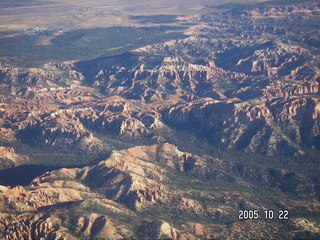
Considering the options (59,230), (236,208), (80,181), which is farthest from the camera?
(80,181)

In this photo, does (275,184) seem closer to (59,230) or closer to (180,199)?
(180,199)

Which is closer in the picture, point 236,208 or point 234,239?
point 234,239

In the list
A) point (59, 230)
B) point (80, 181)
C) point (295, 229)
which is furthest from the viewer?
point (80, 181)

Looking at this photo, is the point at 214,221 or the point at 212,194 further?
the point at 212,194

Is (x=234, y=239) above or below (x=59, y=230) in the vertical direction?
below

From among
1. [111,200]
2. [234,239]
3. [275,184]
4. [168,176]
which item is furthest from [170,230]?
[275,184]

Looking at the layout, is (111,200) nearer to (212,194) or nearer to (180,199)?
(180,199)

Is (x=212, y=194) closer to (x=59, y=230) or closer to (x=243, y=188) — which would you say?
(x=243, y=188)

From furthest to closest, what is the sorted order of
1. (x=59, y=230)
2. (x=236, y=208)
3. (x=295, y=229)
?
(x=236, y=208)
(x=295, y=229)
(x=59, y=230)

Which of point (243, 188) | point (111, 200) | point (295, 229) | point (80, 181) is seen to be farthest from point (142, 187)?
point (295, 229)
